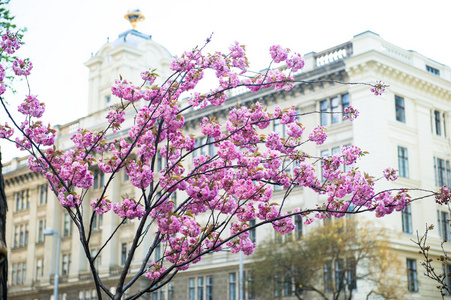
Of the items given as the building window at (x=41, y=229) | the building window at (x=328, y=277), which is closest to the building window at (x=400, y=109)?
the building window at (x=328, y=277)

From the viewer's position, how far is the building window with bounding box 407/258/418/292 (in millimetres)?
38750

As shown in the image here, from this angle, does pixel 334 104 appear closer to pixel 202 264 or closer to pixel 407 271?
pixel 407 271

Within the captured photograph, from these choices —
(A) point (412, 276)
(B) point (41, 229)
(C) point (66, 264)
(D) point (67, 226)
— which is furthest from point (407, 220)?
(B) point (41, 229)

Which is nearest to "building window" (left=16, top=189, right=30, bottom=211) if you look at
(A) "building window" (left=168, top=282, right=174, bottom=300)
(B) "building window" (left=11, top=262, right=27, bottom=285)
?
(B) "building window" (left=11, top=262, right=27, bottom=285)

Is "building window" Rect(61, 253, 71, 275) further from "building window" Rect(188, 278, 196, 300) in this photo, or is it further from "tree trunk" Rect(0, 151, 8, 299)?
"tree trunk" Rect(0, 151, 8, 299)

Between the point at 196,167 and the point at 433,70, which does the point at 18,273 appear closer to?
the point at 433,70

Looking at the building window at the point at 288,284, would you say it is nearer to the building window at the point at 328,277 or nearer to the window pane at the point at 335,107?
the building window at the point at 328,277

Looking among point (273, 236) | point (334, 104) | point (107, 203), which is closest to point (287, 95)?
point (334, 104)

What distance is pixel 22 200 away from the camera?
7100cm

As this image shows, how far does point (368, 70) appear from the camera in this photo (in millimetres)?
40625

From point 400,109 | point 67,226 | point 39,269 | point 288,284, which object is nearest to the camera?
point 288,284

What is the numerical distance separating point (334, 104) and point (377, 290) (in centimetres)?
1144

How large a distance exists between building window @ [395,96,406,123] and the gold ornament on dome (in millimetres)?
35863

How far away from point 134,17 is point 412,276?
42.0 metres
